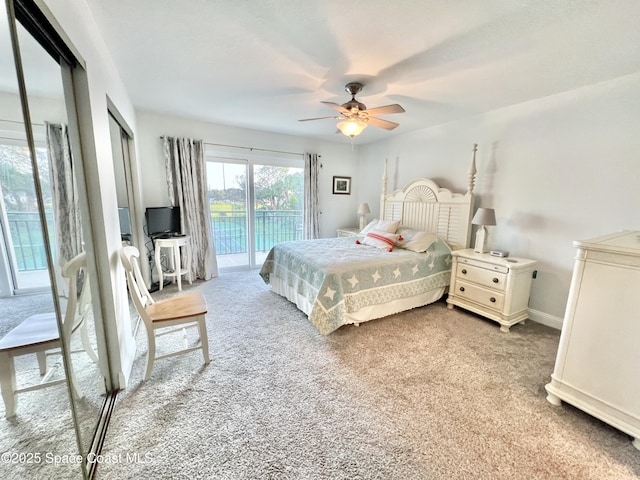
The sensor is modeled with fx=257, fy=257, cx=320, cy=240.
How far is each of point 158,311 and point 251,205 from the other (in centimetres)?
274

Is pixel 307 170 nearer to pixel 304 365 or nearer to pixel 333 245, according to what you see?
pixel 333 245

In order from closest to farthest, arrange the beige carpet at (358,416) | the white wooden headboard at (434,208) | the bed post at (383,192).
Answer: the beige carpet at (358,416)
the white wooden headboard at (434,208)
the bed post at (383,192)

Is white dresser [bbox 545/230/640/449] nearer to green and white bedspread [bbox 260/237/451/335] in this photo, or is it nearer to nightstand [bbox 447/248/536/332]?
nightstand [bbox 447/248/536/332]

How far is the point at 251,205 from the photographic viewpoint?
4.45 meters

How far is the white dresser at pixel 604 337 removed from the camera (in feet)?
4.58

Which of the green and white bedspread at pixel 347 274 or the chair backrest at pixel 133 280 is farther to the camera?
the green and white bedspread at pixel 347 274

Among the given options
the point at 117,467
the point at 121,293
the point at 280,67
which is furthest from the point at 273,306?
the point at 280,67

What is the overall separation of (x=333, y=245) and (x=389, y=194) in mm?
1694

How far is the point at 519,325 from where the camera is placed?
2756mm

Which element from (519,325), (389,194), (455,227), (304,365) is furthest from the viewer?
(389,194)

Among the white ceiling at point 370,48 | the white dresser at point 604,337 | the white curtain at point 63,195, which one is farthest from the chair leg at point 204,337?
the white dresser at point 604,337

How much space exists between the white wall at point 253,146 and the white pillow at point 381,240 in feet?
5.56

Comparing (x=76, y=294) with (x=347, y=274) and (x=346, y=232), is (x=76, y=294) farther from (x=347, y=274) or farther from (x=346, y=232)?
(x=346, y=232)

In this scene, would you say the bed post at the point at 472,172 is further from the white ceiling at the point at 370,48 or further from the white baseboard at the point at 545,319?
the white baseboard at the point at 545,319
